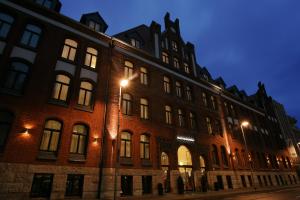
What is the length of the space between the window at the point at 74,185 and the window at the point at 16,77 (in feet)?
26.6

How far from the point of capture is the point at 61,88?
17.3 meters

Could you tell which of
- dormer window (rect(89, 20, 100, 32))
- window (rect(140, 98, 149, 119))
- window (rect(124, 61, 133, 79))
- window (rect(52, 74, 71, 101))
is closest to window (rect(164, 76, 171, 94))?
window (rect(140, 98, 149, 119))

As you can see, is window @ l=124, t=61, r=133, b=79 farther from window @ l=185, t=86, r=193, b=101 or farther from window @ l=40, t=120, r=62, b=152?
window @ l=185, t=86, r=193, b=101

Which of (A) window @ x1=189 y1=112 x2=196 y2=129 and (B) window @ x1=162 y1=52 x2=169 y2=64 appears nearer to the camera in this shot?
(A) window @ x1=189 y1=112 x2=196 y2=129

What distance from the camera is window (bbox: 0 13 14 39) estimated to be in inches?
632

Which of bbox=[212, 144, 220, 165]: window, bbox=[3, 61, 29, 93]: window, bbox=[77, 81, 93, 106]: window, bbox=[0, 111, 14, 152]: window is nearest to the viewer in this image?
bbox=[0, 111, 14, 152]: window

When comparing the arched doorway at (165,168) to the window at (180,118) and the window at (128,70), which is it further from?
the window at (128,70)

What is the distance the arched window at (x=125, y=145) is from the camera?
18850 millimetres

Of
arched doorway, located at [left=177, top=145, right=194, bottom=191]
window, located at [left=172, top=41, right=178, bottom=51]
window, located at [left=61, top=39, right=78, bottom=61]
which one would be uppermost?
window, located at [left=172, top=41, right=178, bottom=51]

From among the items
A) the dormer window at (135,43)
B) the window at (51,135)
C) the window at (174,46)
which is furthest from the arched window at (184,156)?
the window at (174,46)

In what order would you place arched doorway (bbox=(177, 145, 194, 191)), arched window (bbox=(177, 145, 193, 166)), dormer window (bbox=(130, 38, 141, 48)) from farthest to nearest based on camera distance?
dormer window (bbox=(130, 38, 141, 48)) → arched window (bbox=(177, 145, 193, 166)) → arched doorway (bbox=(177, 145, 194, 191))

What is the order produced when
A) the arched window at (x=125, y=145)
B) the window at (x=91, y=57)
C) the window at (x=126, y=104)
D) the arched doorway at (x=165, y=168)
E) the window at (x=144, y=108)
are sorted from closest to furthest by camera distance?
1. the arched window at (x=125, y=145)
2. the window at (x=91, y=57)
3. the arched doorway at (x=165, y=168)
4. the window at (x=126, y=104)
5. the window at (x=144, y=108)

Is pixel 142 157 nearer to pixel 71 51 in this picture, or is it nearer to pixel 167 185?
pixel 167 185

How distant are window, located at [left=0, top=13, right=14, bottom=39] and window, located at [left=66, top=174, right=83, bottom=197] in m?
12.9
